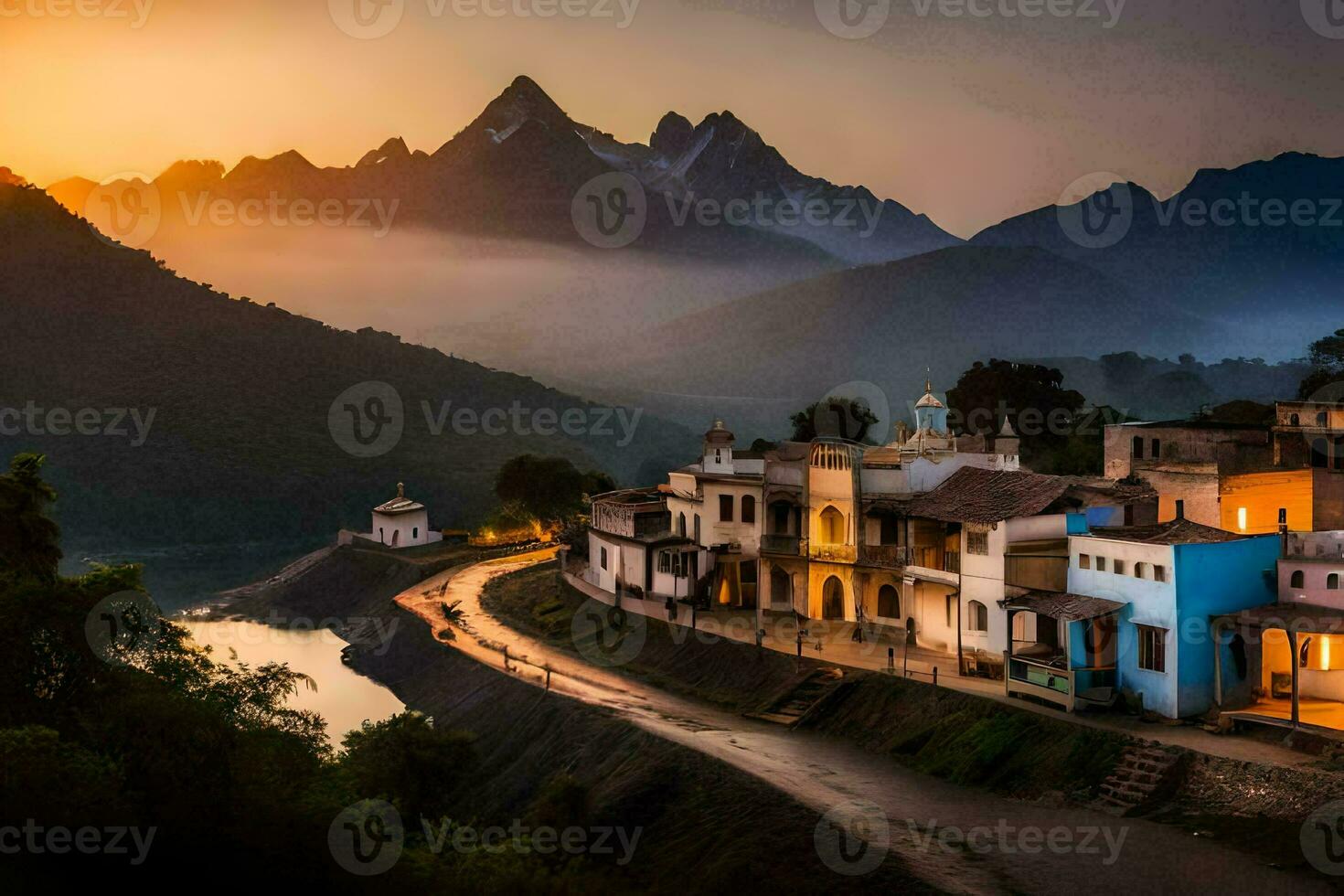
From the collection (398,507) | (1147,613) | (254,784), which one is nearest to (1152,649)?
(1147,613)

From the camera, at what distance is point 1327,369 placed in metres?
75.3

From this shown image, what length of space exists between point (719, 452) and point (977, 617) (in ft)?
49.8

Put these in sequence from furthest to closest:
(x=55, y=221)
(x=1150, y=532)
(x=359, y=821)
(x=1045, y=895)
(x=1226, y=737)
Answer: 1. (x=55, y=221)
2. (x=1150, y=532)
3. (x=1226, y=737)
4. (x=359, y=821)
5. (x=1045, y=895)

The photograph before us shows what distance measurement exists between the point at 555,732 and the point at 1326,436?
96.5 feet

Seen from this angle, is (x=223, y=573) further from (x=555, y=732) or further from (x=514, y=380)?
(x=514, y=380)

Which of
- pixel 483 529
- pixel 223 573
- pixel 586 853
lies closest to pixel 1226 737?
pixel 586 853

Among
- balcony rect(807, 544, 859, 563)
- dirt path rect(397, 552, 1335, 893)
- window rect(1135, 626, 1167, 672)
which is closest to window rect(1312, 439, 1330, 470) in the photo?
window rect(1135, 626, 1167, 672)

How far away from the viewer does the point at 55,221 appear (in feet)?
541

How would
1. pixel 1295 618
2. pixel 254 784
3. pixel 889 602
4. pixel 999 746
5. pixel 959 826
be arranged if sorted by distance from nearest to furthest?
pixel 254 784 → pixel 959 826 → pixel 1295 618 → pixel 999 746 → pixel 889 602

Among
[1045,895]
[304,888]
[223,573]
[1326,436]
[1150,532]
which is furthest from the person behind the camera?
[223,573]

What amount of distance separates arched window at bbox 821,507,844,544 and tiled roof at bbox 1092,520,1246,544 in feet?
34.5

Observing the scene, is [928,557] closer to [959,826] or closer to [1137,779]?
[1137,779]

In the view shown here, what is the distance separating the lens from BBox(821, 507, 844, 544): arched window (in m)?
46.5

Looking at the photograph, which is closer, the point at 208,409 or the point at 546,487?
the point at 546,487
